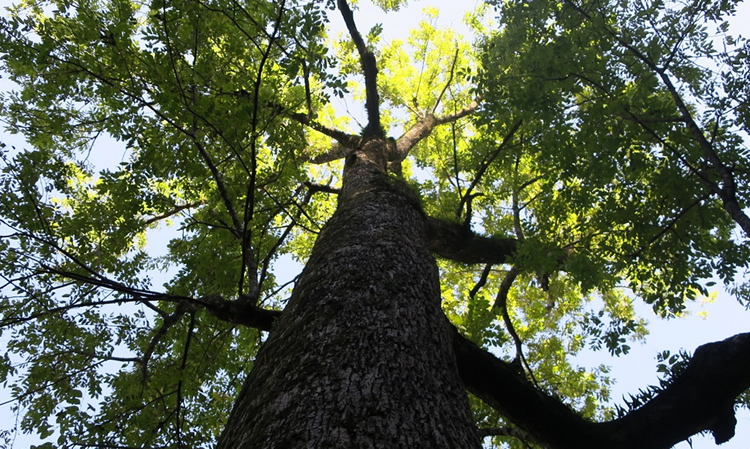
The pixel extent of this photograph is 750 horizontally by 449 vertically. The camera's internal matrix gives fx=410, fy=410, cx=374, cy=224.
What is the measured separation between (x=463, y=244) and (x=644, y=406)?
2.81 meters

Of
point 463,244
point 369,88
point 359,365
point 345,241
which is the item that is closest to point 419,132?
point 369,88

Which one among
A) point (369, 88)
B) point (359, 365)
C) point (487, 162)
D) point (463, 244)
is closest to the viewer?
point (359, 365)

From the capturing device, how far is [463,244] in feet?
18.1

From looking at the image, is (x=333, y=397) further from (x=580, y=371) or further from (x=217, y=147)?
(x=580, y=371)

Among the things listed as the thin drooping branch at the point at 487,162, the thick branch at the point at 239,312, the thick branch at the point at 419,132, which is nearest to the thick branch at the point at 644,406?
the thick branch at the point at 239,312

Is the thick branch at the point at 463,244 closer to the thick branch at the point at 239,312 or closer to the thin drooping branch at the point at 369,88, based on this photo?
the thin drooping branch at the point at 369,88

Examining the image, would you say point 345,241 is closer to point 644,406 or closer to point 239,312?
point 239,312

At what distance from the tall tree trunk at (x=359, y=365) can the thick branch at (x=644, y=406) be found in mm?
1028

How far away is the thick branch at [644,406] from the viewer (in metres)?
2.86

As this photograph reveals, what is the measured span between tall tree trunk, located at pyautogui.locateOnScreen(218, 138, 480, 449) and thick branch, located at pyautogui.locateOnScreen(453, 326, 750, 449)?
1028 millimetres

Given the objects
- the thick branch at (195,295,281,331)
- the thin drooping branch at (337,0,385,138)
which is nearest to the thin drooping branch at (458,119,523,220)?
the thin drooping branch at (337,0,385,138)

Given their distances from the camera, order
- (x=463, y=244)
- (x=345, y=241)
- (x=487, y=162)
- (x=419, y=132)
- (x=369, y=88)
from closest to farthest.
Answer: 1. (x=345, y=241)
2. (x=487, y=162)
3. (x=463, y=244)
4. (x=369, y=88)
5. (x=419, y=132)

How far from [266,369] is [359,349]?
477 millimetres

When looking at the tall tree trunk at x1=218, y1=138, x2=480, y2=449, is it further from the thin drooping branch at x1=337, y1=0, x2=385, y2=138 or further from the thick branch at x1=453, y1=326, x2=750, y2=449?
the thin drooping branch at x1=337, y1=0, x2=385, y2=138
